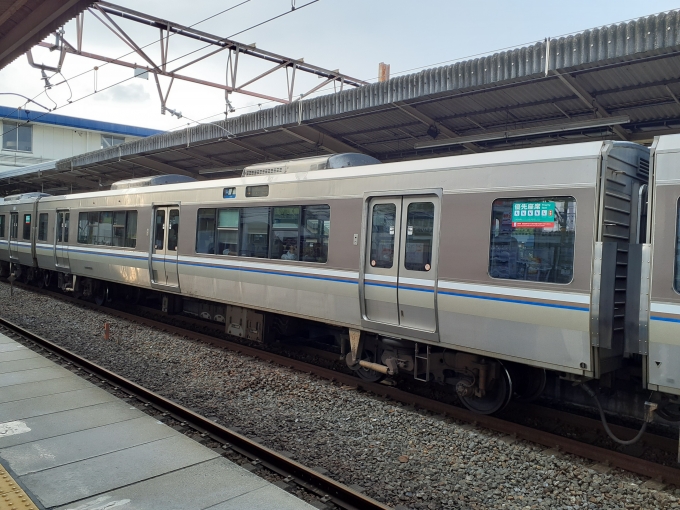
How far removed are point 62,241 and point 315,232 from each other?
431 inches

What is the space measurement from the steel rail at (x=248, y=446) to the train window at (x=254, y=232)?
2.82 metres

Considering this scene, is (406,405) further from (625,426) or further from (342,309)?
(625,426)

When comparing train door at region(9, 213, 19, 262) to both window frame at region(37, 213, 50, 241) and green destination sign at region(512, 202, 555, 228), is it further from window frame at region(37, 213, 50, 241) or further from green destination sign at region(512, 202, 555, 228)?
green destination sign at region(512, 202, 555, 228)

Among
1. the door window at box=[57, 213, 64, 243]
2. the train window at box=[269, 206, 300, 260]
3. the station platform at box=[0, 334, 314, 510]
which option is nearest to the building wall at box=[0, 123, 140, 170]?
the door window at box=[57, 213, 64, 243]

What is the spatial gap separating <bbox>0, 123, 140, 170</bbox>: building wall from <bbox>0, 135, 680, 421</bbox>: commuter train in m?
30.1

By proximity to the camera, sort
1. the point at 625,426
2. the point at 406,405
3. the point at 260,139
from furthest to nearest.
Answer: the point at 260,139, the point at 406,405, the point at 625,426

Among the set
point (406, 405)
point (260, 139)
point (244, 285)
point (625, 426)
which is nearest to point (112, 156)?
point (260, 139)

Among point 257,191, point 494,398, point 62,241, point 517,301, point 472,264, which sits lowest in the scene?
point 494,398

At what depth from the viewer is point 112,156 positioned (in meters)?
16.8

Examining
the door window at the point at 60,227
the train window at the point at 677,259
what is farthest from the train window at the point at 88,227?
the train window at the point at 677,259

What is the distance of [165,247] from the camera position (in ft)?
36.7

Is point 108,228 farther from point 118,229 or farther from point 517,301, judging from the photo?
point 517,301

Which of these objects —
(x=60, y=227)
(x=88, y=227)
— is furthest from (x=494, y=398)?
(x=60, y=227)

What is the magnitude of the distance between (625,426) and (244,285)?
592cm
